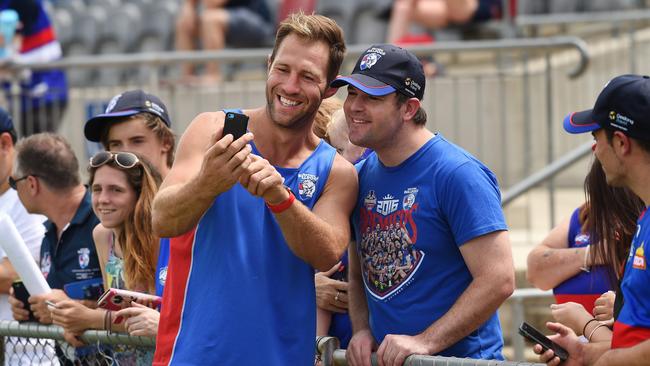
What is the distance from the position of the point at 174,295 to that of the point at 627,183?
4.97 feet

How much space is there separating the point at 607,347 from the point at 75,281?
2.51 m

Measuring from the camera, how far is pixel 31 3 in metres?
10.2

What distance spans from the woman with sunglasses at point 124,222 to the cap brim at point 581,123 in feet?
6.07

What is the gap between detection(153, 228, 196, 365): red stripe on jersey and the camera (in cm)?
392

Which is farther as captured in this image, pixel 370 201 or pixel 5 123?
pixel 5 123

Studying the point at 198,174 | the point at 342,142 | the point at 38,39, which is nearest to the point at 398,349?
the point at 198,174

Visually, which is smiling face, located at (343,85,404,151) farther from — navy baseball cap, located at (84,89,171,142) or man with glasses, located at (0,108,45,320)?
man with glasses, located at (0,108,45,320)

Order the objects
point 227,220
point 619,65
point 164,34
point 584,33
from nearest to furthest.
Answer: point 227,220
point 619,65
point 584,33
point 164,34

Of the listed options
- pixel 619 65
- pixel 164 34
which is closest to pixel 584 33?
pixel 619 65

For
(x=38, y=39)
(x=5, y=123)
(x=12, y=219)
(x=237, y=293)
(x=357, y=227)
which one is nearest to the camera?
(x=237, y=293)

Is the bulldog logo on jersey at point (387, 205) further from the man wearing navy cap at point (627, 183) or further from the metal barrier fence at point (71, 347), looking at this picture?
the metal barrier fence at point (71, 347)

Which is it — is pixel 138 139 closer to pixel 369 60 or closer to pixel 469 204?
pixel 369 60

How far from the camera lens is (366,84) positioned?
13.2 ft

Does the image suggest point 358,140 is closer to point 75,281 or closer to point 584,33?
point 75,281
